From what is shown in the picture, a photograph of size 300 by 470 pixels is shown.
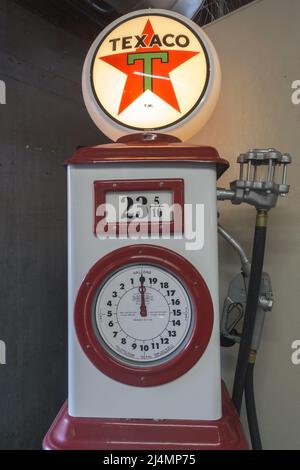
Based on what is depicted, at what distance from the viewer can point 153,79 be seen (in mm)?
861

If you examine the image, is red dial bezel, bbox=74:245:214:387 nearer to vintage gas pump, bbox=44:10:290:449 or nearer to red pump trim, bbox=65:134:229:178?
vintage gas pump, bbox=44:10:290:449

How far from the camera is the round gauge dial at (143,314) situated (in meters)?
0.75

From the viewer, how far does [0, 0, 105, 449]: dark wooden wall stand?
118cm

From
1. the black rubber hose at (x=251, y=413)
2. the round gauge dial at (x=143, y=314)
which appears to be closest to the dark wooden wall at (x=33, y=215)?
the round gauge dial at (x=143, y=314)

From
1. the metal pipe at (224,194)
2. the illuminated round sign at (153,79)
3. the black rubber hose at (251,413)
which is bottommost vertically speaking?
the black rubber hose at (251,413)

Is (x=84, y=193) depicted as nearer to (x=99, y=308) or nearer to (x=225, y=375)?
(x=99, y=308)

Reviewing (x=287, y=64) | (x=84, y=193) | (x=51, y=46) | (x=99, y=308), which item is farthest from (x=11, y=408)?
(x=287, y=64)

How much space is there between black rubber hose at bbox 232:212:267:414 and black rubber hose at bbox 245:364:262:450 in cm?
3

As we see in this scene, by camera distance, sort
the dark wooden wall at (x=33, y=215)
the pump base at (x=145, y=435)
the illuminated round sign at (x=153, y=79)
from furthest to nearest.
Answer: the dark wooden wall at (x=33, y=215)
the illuminated round sign at (x=153, y=79)
the pump base at (x=145, y=435)

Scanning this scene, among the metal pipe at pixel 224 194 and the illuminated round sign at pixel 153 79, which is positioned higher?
the illuminated round sign at pixel 153 79

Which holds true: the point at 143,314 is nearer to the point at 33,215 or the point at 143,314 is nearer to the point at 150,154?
the point at 150,154

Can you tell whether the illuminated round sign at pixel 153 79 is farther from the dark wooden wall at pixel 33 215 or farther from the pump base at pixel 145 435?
the pump base at pixel 145 435

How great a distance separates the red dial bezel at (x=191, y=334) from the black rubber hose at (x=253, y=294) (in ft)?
0.55
